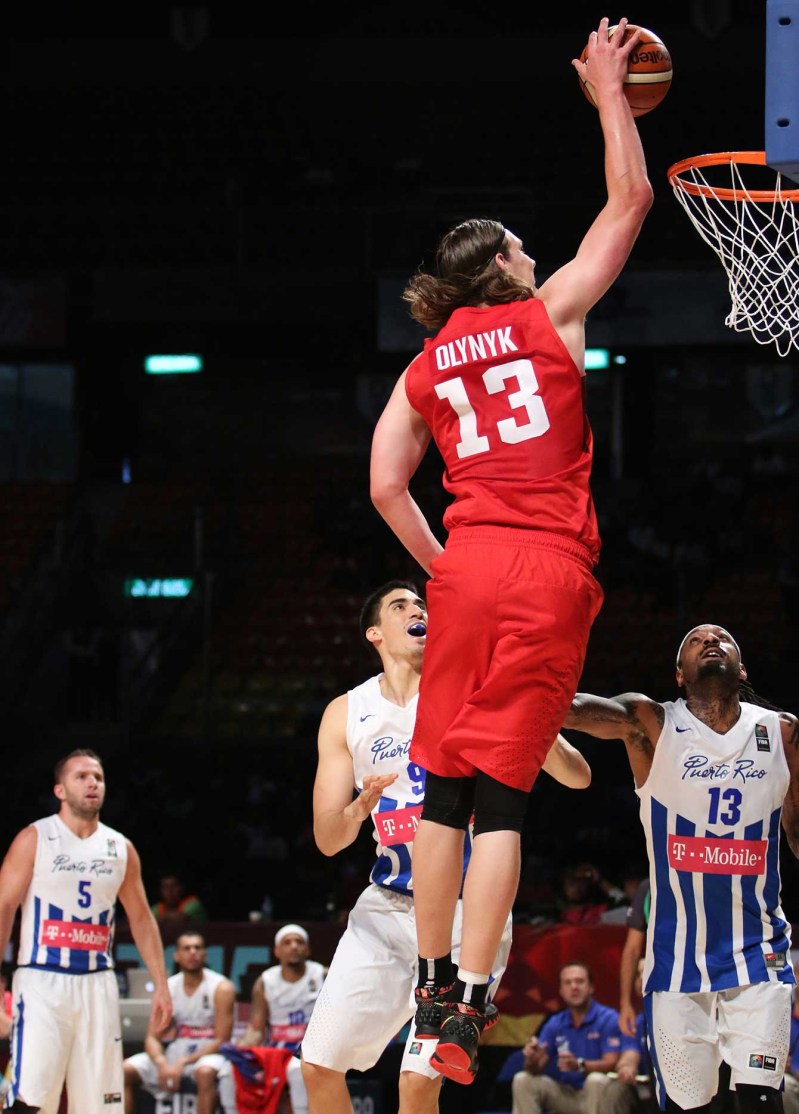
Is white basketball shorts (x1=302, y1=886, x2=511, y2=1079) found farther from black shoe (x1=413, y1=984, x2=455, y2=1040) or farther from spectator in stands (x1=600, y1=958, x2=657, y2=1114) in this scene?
spectator in stands (x1=600, y1=958, x2=657, y2=1114)

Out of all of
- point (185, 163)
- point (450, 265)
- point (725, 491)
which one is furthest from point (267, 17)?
point (450, 265)

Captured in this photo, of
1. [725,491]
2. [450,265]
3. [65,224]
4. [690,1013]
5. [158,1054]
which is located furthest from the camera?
[65,224]

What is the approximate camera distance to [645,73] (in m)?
4.48

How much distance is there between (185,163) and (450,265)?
19.7 m

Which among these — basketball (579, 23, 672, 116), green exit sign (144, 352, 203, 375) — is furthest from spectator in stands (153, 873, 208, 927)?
green exit sign (144, 352, 203, 375)

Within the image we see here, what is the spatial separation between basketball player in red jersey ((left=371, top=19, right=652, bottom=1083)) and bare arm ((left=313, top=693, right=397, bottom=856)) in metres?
1.58

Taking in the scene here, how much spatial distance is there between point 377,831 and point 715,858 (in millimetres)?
1477

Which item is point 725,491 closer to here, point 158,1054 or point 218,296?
point 218,296

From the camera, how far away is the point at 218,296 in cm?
2136

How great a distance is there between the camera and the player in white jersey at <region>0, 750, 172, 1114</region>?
873cm

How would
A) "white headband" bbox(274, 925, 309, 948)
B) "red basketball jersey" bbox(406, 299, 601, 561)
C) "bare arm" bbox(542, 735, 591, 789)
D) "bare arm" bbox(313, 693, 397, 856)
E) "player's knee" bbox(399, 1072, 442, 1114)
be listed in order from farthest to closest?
"white headband" bbox(274, 925, 309, 948) → "bare arm" bbox(313, 693, 397, 856) → "bare arm" bbox(542, 735, 591, 789) → "player's knee" bbox(399, 1072, 442, 1114) → "red basketball jersey" bbox(406, 299, 601, 561)

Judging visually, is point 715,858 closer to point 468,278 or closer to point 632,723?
point 632,723

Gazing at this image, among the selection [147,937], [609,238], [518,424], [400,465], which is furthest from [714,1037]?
[147,937]

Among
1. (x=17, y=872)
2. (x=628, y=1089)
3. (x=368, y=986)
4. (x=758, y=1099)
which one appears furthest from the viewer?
(x=628, y=1089)
